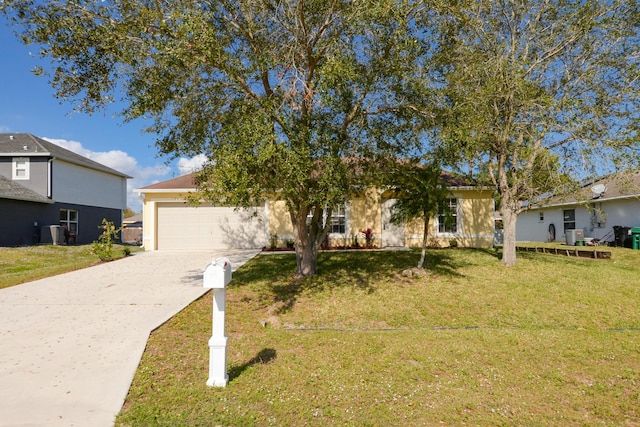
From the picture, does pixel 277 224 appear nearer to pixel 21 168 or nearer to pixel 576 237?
pixel 21 168

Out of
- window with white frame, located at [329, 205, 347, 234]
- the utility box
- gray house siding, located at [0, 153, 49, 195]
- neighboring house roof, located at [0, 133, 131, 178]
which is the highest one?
neighboring house roof, located at [0, 133, 131, 178]

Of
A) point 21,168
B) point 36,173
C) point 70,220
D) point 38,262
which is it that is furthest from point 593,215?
point 21,168

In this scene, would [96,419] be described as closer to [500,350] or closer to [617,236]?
[500,350]

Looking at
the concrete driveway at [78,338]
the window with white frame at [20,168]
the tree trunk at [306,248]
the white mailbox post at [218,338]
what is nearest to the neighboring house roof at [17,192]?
the window with white frame at [20,168]

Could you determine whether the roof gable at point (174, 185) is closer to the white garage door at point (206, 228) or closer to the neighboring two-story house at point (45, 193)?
the white garage door at point (206, 228)

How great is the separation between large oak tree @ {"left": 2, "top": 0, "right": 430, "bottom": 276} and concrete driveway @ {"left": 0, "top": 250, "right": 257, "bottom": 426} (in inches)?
104

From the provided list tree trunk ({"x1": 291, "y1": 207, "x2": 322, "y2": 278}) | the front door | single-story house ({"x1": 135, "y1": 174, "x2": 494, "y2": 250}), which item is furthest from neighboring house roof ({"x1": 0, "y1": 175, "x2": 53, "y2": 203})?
the front door

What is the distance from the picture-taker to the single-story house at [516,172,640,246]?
54.2ft

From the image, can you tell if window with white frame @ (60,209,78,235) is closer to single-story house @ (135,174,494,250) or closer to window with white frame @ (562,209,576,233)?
single-story house @ (135,174,494,250)

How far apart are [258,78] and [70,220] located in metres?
18.2

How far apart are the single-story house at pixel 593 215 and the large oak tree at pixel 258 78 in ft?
31.9

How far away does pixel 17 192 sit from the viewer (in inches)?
650

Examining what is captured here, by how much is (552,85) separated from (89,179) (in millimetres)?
→ 23663

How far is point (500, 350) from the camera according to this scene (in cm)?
511
